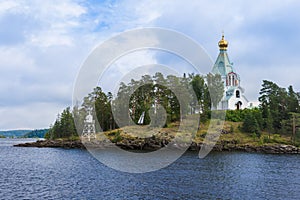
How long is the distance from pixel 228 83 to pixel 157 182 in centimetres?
7716

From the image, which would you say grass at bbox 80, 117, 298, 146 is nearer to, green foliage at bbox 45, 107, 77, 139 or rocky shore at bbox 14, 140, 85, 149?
rocky shore at bbox 14, 140, 85, 149

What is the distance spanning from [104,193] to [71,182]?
771 cm

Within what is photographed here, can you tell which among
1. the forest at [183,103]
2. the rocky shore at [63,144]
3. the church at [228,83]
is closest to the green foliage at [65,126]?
the rocky shore at [63,144]

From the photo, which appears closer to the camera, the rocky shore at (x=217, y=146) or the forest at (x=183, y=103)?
the rocky shore at (x=217, y=146)

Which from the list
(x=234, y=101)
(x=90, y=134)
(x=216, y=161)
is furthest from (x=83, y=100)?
(x=216, y=161)

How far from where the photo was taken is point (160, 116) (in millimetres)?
98188

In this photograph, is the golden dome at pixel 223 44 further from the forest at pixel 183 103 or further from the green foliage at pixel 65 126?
the green foliage at pixel 65 126

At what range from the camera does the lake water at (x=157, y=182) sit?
112 feet

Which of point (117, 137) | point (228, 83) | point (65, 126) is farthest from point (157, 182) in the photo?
point (65, 126)


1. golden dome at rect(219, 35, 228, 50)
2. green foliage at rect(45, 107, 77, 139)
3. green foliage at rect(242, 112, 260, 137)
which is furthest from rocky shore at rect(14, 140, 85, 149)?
golden dome at rect(219, 35, 228, 50)

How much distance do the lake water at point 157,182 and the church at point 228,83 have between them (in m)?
52.7

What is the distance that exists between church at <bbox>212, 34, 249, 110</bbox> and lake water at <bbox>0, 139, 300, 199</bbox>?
173 ft

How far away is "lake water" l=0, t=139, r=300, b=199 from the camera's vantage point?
34062 mm

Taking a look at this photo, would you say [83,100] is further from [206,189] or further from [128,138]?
[206,189]
